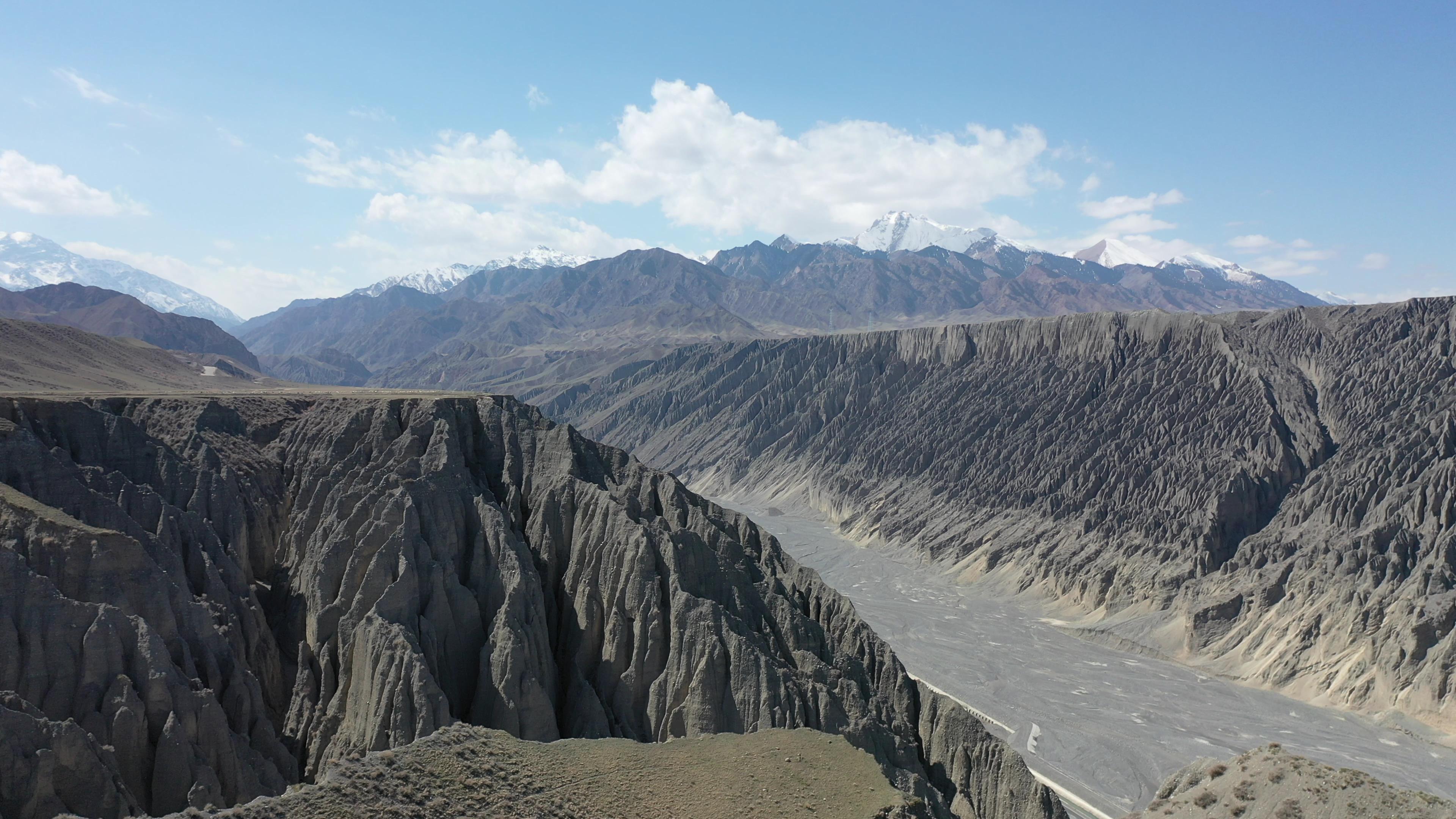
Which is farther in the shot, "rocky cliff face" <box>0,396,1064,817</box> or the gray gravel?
the gray gravel

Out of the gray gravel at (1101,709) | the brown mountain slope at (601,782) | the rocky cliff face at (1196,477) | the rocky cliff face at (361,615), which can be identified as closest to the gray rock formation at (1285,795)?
the rocky cliff face at (361,615)

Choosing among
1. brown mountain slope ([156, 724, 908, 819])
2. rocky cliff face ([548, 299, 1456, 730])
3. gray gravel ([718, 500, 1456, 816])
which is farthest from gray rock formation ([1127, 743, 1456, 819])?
rocky cliff face ([548, 299, 1456, 730])

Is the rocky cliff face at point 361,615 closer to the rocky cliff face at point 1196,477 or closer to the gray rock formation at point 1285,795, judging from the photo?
the gray rock formation at point 1285,795

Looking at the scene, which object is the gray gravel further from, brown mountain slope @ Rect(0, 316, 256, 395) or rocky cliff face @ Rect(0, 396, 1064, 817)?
brown mountain slope @ Rect(0, 316, 256, 395)

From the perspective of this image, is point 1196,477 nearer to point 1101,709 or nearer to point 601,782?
point 1101,709

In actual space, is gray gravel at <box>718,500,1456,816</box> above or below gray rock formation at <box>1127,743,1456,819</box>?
below

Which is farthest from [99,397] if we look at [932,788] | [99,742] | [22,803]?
[932,788]
